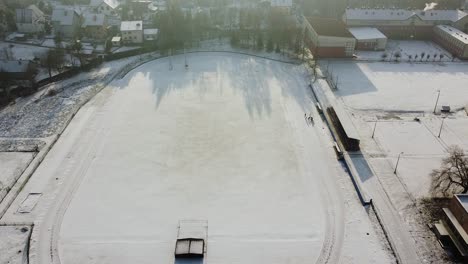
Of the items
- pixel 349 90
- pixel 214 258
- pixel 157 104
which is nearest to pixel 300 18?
pixel 349 90

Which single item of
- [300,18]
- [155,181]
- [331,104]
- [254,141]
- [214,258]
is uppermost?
[300,18]

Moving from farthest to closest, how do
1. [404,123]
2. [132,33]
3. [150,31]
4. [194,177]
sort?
[150,31]
[132,33]
[404,123]
[194,177]

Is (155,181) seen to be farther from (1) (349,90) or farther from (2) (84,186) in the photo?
(1) (349,90)

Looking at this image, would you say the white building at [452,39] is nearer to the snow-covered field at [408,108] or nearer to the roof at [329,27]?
the snow-covered field at [408,108]

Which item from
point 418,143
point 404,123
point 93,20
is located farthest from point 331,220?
point 93,20

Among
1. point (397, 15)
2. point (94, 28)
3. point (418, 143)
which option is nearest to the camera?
point (418, 143)

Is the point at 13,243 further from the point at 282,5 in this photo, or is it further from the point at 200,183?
the point at 282,5

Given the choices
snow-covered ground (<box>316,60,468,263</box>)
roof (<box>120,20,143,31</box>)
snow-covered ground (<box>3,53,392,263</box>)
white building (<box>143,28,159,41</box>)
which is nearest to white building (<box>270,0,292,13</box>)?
snow-covered ground (<box>316,60,468,263</box>)

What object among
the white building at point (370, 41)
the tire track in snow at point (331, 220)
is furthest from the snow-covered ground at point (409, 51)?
the tire track in snow at point (331, 220)
